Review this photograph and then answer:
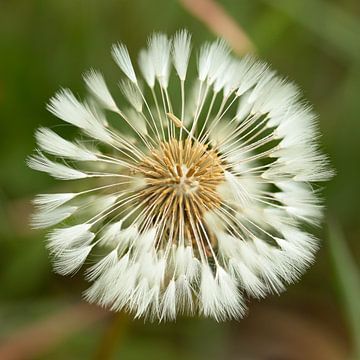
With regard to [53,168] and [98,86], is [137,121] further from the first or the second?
[53,168]

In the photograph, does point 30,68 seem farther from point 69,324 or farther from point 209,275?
point 209,275

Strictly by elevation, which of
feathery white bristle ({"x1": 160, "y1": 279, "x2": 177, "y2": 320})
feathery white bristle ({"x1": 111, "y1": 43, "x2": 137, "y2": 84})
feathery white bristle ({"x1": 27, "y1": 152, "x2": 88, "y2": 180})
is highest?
feathery white bristle ({"x1": 111, "y1": 43, "x2": 137, "y2": 84})

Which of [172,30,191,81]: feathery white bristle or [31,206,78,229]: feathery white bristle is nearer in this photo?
[31,206,78,229]: feathery white bristle

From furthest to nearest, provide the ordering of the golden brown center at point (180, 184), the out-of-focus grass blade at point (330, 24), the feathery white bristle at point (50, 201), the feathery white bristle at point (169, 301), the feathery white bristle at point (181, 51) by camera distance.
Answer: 1. the out-of-focus grass blade at point (330, 24)
2. the feathery white bristle at point (181, 51)
3. the golden brown center at point (180, 184)
4. the feathery white bristle at point (50, 201)
5. the feathery white bristle at point (169, 301)

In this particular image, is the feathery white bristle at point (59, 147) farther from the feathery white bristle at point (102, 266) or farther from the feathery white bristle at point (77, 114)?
the feathery white bristle at point (102, 266)

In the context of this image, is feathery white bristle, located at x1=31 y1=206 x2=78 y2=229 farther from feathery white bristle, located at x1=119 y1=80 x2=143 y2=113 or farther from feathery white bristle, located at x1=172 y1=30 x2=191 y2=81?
feathery white bristle, located at x1=172 y1=30 x2=191 y2=81

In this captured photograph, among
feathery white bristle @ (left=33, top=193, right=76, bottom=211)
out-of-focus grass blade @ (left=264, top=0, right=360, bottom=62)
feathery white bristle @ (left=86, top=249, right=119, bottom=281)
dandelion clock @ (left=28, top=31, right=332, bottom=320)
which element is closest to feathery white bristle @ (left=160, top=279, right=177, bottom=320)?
dandelion clock @ (left=28, top=31, right=332, bottom=320)

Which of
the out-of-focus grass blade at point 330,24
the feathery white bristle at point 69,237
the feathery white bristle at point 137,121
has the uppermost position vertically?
the out-of-focus grass blade at point 330,24

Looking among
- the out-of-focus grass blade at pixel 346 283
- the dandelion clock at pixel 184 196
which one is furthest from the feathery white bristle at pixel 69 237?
the out-of-focus grass blade at pixel 346 283
